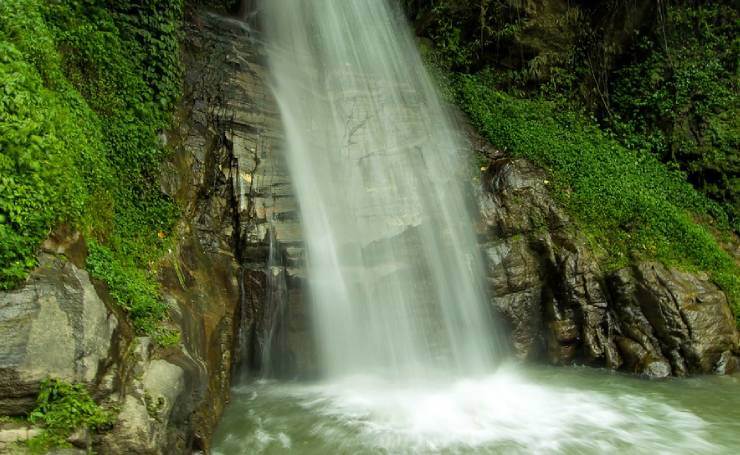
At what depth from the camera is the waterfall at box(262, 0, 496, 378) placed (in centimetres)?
821

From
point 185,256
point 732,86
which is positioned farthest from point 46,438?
point 732,86

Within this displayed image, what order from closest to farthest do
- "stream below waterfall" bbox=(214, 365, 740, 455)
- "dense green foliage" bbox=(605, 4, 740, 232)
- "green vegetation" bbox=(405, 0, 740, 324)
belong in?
1. "stream below waterfall" bbox=(214, 365, 740, 455)
2. "green vegetation" bbox=(405, 0, 740, 324)
3. "dense green foliage" bbox=(605, 4, 740, 232)

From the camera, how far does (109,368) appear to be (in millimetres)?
4375

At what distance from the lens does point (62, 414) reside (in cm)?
388

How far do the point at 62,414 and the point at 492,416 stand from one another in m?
5.06

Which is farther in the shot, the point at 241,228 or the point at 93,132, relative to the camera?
the point at 241,228

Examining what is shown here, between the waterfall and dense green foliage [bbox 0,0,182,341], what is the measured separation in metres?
2.55

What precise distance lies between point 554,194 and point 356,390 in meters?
5.78

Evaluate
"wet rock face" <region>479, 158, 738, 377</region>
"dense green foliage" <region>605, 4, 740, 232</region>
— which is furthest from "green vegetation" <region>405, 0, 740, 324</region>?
"wet rock face" <region>479, 158, 738, 377</region>

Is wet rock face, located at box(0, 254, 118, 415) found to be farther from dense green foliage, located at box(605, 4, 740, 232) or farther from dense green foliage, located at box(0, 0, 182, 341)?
dense green foliage, located at box(605, 4, 740, 232)

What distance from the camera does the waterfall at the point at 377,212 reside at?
26.9 ft

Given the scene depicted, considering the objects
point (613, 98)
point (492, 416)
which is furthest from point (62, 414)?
point (613, 98)

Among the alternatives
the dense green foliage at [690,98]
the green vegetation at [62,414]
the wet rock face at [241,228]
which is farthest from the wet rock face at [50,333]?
the dense green foliage at [690,98]

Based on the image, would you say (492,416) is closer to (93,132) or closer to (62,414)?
→ (62,414)
